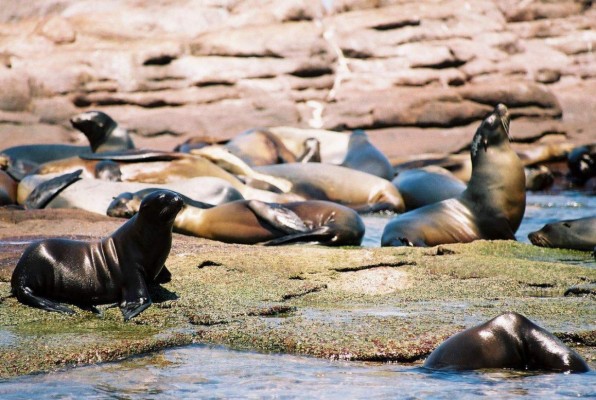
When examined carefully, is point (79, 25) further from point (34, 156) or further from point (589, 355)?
point (589, 355)

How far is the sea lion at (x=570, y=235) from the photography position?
804 cm

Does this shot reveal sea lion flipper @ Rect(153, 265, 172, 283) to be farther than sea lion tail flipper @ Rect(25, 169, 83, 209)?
No

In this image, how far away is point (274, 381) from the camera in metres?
3.40

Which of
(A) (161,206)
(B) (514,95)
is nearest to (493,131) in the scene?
(A) (161,206)

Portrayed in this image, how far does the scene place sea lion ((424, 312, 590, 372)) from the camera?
3.50 meters

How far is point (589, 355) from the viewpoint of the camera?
383cm

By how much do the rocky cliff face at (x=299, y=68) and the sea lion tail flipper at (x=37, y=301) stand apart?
48.4 ft

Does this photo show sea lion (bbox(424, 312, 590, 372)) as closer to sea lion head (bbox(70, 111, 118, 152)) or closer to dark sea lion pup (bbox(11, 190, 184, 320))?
dark sea lion pup (bbox(11, 190, 184, 320))

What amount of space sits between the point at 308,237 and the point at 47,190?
2928 millimetres

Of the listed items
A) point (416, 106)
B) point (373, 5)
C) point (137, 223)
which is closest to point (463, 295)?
point (137, 223)

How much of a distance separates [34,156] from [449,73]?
10.5 meters

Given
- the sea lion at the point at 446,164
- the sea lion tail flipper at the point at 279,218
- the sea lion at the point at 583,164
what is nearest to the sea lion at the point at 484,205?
the sea lion tail flipper at the point at 279,218

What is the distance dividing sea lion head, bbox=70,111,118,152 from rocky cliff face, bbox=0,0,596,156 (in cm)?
595

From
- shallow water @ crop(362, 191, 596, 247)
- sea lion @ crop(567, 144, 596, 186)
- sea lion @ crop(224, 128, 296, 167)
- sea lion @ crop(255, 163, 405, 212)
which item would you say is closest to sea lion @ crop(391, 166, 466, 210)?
sea lion @ crop(255, 163, 405, 212)
